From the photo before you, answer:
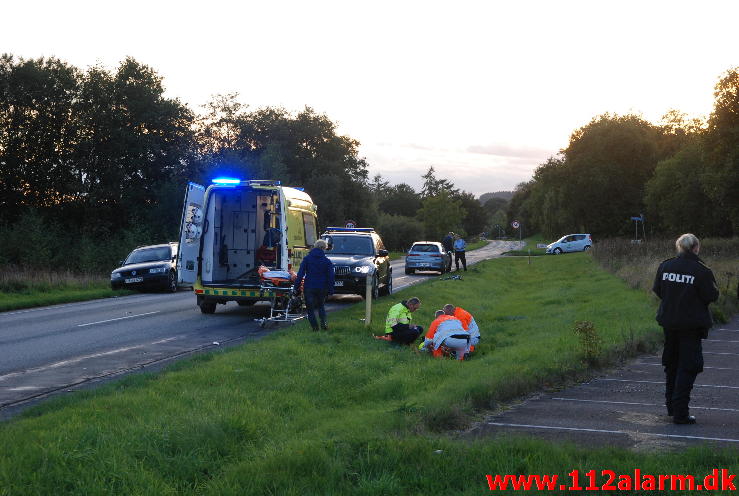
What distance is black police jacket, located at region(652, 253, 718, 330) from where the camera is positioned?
755 centimetres

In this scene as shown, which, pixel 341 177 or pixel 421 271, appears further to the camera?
pixel 341 177

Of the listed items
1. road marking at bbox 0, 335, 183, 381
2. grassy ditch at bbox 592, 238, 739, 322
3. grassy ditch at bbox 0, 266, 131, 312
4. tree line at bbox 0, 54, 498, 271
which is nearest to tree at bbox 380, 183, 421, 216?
tree line at bbox 0, 54, 498, 271

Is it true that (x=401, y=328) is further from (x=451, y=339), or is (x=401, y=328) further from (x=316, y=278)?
(x=316, y=278)

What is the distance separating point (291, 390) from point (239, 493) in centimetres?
356

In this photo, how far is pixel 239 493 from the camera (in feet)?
16.8

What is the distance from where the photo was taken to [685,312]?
7562 mm

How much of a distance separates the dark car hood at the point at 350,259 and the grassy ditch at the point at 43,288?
8.05 m

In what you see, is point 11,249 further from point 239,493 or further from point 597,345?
point 239,493

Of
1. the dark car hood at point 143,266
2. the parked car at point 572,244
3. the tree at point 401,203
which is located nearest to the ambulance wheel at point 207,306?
the dark car hood at point 143,266

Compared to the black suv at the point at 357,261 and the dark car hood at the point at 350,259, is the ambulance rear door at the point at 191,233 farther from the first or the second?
the dark car hood at the point at 350,259

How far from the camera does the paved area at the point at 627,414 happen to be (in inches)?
265

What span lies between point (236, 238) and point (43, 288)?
9.58 metres

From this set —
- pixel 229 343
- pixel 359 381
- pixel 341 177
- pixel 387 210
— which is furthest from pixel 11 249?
pixel 387 210

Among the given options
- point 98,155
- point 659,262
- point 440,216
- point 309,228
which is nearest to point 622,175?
point 440,216
